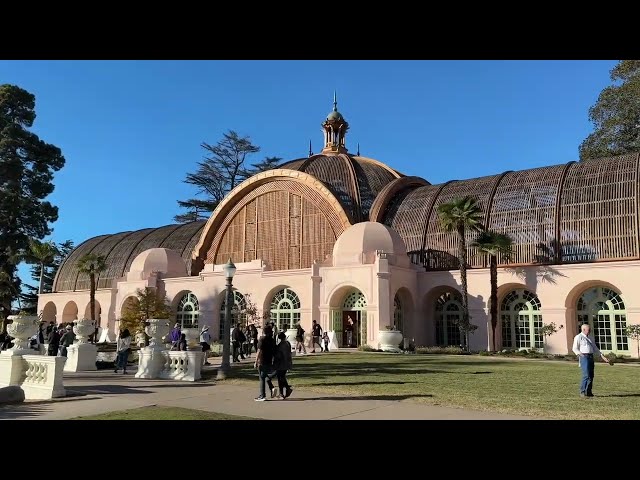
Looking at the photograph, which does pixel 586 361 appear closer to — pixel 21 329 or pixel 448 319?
pixel 21 329

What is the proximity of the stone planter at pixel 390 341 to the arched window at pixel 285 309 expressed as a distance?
797cm

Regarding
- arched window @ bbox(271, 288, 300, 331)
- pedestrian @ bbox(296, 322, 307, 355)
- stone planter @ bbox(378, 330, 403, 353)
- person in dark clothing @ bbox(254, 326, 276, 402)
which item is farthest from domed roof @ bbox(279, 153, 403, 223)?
person in dark clothing @ bbox(254, 326, 276, 402)

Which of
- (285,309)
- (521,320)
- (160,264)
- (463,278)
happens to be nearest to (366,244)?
(463,278)

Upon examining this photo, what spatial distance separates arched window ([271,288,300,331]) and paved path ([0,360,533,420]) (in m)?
20.5

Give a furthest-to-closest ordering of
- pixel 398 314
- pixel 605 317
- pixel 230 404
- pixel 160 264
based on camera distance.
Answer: pixel 160 264 → pixel 398 314 → pixel 605 317 → pixel 230 404

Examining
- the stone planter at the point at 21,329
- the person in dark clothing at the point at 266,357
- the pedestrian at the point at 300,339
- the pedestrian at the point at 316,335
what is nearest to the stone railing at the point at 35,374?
the stone planter at the point at 21,329

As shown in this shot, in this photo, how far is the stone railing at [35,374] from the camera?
13.2 metres

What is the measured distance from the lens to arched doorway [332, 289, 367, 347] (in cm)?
3259

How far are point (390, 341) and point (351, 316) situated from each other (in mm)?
5049

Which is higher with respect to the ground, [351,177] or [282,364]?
[351,177]

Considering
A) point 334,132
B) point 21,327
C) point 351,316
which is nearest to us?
point 21,327

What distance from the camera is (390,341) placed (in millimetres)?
28734
